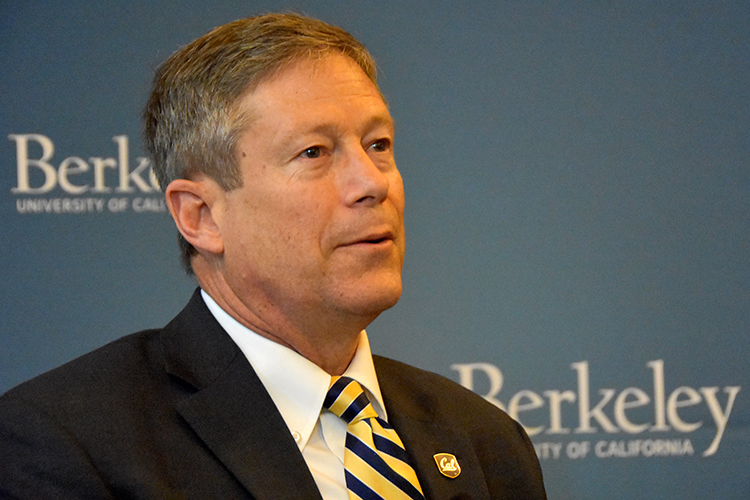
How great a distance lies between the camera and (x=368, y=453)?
153 cm

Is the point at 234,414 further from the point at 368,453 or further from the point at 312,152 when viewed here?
the point at 312,152

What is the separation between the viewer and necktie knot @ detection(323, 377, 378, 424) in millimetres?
1552

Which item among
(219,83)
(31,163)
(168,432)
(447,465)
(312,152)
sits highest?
(31,163)

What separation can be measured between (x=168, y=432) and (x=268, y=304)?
314mm

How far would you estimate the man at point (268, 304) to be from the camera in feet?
4.53

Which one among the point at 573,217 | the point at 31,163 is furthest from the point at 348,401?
the point at 31,163

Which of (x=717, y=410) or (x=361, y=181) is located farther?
(x=717, y=410)

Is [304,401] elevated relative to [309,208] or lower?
lower

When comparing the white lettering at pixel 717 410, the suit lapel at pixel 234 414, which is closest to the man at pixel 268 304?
the suit lapel at pixel 234 414

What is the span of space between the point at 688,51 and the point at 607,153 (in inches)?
16.4

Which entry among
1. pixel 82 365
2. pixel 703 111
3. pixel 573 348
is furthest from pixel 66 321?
pixel 703 111

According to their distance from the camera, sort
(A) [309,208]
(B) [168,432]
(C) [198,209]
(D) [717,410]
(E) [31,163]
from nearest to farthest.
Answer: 1. (B) [168,432]
2. (A) [309,208]
3. (C) [198,209]
4. (E) [31,163]
5. (D) [717,410]

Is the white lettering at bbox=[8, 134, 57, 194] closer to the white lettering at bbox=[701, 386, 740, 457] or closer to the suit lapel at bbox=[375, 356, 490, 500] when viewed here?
the suit lapel at bbox=[375, 356, 490, 500]

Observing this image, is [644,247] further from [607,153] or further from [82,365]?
[82,365]
